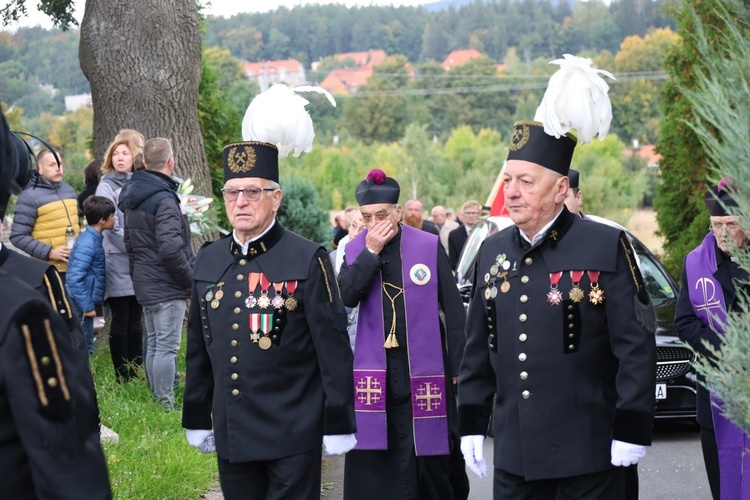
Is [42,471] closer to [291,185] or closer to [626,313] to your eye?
[626,313]

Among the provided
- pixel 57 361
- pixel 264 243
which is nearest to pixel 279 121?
pixel 264 243

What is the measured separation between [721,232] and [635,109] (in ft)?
302

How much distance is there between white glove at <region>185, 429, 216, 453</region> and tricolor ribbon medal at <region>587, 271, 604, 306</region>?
6.27 feet

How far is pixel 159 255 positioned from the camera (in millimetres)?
8891

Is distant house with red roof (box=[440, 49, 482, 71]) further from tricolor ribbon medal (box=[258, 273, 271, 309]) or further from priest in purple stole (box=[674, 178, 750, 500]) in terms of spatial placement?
tricolor ribbon medal (box=[258, 273, 271, 309])

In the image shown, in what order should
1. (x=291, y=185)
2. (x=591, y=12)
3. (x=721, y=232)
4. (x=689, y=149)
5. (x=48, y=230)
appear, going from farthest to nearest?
(x=591, y=12) < (x=291, y=185) < (x=689, y=149) < (x=48, y=230) < (x=721, y=232)

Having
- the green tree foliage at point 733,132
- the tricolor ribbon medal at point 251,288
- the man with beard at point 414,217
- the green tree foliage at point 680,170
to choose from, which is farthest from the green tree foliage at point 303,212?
the green tree foliage at point 733,132

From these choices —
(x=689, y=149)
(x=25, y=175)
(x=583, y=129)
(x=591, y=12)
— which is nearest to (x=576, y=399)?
(x=583, y=129)

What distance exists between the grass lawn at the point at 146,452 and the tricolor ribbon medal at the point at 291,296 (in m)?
2.26

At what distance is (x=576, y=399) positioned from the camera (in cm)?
484

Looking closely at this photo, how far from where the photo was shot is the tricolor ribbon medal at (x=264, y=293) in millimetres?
5203

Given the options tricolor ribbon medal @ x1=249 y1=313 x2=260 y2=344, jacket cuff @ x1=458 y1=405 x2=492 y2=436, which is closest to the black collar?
tricolor ribbon medal @ x1=249 y1=313 x2=260 y2=344

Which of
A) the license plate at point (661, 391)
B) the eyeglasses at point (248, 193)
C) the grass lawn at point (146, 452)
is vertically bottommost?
the license plate at point (661, 391)

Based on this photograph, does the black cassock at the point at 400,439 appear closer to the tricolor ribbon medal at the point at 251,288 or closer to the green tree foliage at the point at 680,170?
the tricolor ribbon medal at the point at 251,288
